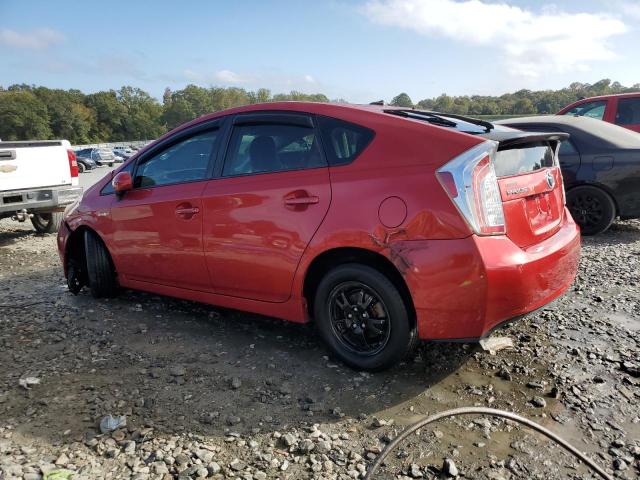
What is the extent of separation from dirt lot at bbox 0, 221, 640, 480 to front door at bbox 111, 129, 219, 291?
1.50 feet

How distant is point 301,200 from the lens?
3049 millimetres

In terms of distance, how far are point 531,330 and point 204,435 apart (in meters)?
2.47

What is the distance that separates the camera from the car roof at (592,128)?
6180 mm

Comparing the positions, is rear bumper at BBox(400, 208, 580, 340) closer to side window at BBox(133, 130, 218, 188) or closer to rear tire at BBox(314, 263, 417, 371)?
rear tire at BBox(314, 263, 417, 371)

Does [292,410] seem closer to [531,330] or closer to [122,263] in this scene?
[531,330]

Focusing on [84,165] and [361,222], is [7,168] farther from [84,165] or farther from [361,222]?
[84,165]

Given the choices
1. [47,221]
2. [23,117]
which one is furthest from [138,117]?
[47,221]

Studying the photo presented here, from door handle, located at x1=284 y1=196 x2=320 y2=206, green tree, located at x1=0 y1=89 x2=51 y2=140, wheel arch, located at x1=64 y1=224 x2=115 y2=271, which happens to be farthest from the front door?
green tree, located at x1=0 y1=89 x2=51 y2=140

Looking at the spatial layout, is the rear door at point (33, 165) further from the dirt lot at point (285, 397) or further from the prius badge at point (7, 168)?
the dirt lot at point (285, 397)

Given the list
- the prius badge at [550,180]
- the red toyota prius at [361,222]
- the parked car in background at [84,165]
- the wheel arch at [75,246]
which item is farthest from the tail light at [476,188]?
the parked car in background at [84,165]

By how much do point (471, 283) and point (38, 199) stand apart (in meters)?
6.67

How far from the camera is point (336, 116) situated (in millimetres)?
3102

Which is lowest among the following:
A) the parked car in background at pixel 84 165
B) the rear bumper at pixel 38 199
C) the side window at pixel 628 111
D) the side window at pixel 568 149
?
the parked car in background at pixel 84 165

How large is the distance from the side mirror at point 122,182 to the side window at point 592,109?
8.99 meters
